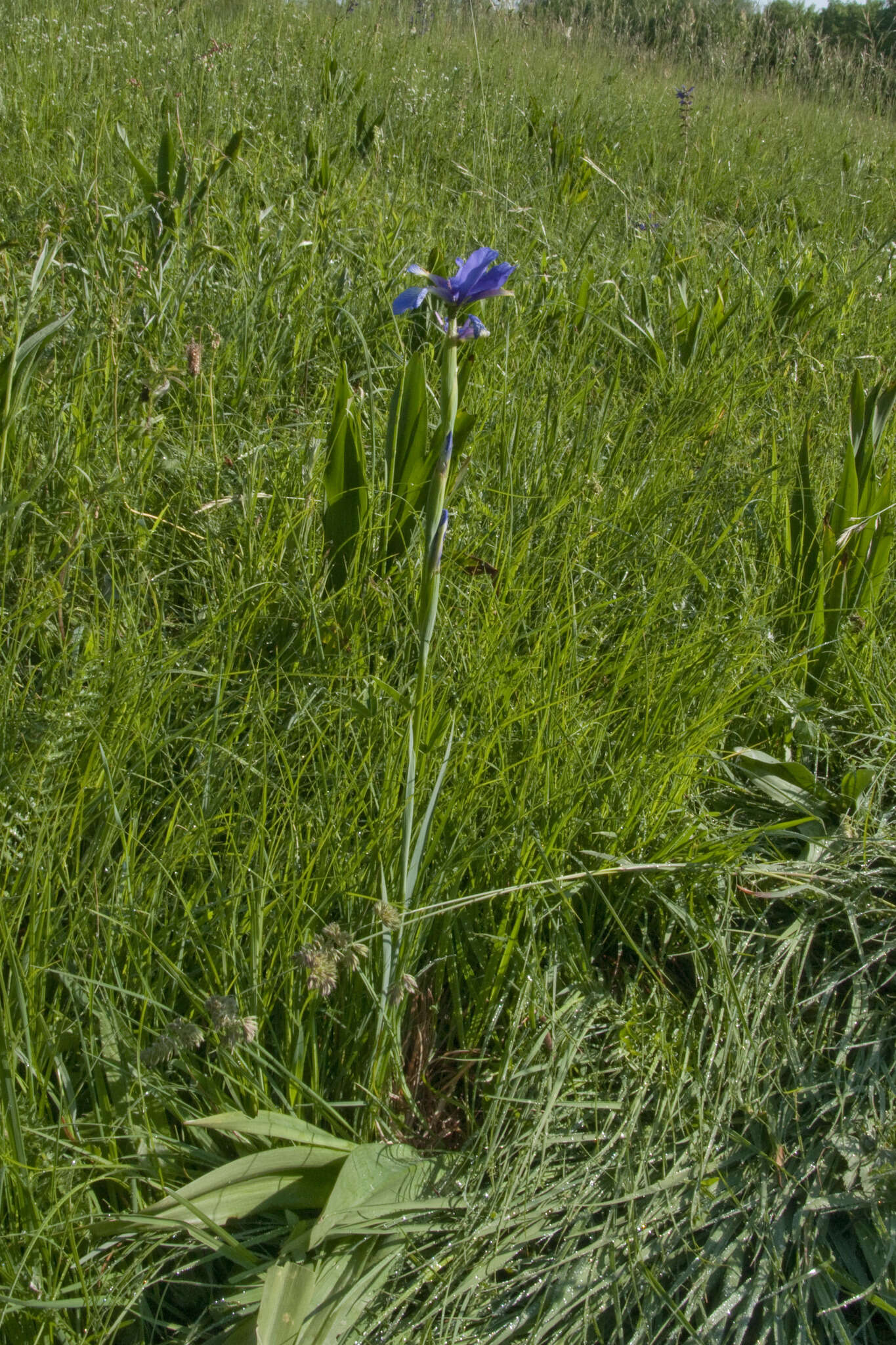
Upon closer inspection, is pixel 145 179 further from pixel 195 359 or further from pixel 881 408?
pixel 881 408

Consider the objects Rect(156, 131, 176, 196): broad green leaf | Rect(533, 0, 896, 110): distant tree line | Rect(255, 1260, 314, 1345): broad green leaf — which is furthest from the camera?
Rect(533, 0, 896, 110): distant tree line

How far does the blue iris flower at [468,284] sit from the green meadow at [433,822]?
0.25 m

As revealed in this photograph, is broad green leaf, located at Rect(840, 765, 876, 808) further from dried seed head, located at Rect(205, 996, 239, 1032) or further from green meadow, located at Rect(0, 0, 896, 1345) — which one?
dried seed head, located at Rect(205, 996, 239, 1032)

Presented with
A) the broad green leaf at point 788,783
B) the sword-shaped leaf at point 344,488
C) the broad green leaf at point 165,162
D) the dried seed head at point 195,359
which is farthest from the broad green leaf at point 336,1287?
the broad green leaf at point 165,162

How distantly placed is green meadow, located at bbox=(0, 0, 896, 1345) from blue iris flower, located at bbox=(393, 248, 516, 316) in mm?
248

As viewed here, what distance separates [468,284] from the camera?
89cm

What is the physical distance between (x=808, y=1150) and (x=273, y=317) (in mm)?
1734

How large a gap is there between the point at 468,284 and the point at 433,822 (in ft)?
1.75

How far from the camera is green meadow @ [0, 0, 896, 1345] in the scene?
793 mm

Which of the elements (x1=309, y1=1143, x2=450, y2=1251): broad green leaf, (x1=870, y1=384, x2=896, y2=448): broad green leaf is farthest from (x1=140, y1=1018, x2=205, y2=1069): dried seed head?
(x1=870, y1=384, x2=896, y2=448): broad green leaf

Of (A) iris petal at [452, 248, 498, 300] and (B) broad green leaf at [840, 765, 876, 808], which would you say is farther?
(B) broad green leaf at [840, 765, 876, 808]

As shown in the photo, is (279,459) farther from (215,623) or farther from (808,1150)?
(808,1150)

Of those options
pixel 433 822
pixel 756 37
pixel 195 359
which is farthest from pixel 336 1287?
pixel 756 37

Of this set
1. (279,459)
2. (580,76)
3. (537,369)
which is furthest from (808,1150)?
(580,76)
